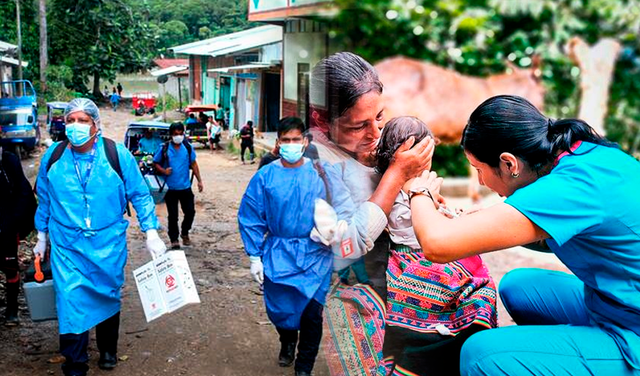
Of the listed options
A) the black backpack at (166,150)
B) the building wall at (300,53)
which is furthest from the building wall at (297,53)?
the black backpack at (166,150)

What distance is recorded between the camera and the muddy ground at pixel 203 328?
286 cm

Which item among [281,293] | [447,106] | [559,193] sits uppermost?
[447,106]

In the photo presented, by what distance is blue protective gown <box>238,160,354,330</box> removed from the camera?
2.39 meters

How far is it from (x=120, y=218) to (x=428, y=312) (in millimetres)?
1686

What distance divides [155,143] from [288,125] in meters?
2.31

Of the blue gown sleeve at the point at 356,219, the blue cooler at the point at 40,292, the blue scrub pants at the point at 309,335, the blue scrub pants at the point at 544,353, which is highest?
the blue gown sleeve at the point at 356,219

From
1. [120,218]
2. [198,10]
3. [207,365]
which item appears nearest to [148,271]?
[120,218]

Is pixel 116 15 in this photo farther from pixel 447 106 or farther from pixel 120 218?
pixel 447 106

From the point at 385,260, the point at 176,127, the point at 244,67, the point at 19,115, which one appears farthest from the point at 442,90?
the point at 19,115

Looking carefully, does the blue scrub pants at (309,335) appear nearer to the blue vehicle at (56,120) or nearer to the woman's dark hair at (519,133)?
the woman's dark hair at (519,133)

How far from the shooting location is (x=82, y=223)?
2.49 metres

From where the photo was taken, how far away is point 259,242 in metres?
2.51

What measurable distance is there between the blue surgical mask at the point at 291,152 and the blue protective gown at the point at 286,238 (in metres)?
0.05

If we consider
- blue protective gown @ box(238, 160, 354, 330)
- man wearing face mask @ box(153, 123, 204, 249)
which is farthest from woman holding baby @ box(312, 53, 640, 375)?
man wearing face mask @ box(153, 123, 204, 249)
